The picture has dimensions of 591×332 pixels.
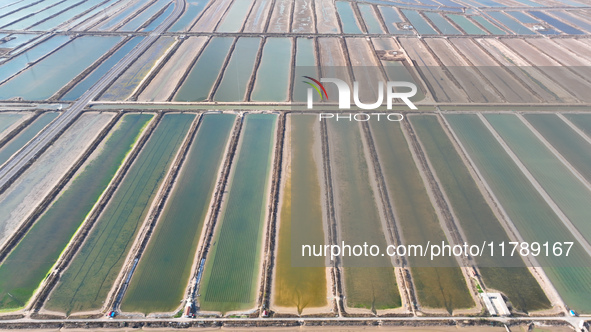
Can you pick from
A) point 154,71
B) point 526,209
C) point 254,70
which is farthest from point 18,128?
point 526,209

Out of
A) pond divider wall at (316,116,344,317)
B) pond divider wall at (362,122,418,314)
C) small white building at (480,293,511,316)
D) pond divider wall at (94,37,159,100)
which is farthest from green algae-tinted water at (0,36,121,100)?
small white building at (480,293,511,316)

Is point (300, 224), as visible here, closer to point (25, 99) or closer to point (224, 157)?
point (224, 157)

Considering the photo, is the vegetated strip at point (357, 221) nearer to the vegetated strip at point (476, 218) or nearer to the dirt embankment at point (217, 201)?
the vegetated strip at point (476, 218)

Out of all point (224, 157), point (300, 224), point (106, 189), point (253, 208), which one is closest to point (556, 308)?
point (300, 224)

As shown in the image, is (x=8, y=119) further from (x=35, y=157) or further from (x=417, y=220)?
(x=417, y=220)

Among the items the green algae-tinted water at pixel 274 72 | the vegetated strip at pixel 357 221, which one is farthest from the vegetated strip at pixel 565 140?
the green algae-tinted water at pixel 274 72
